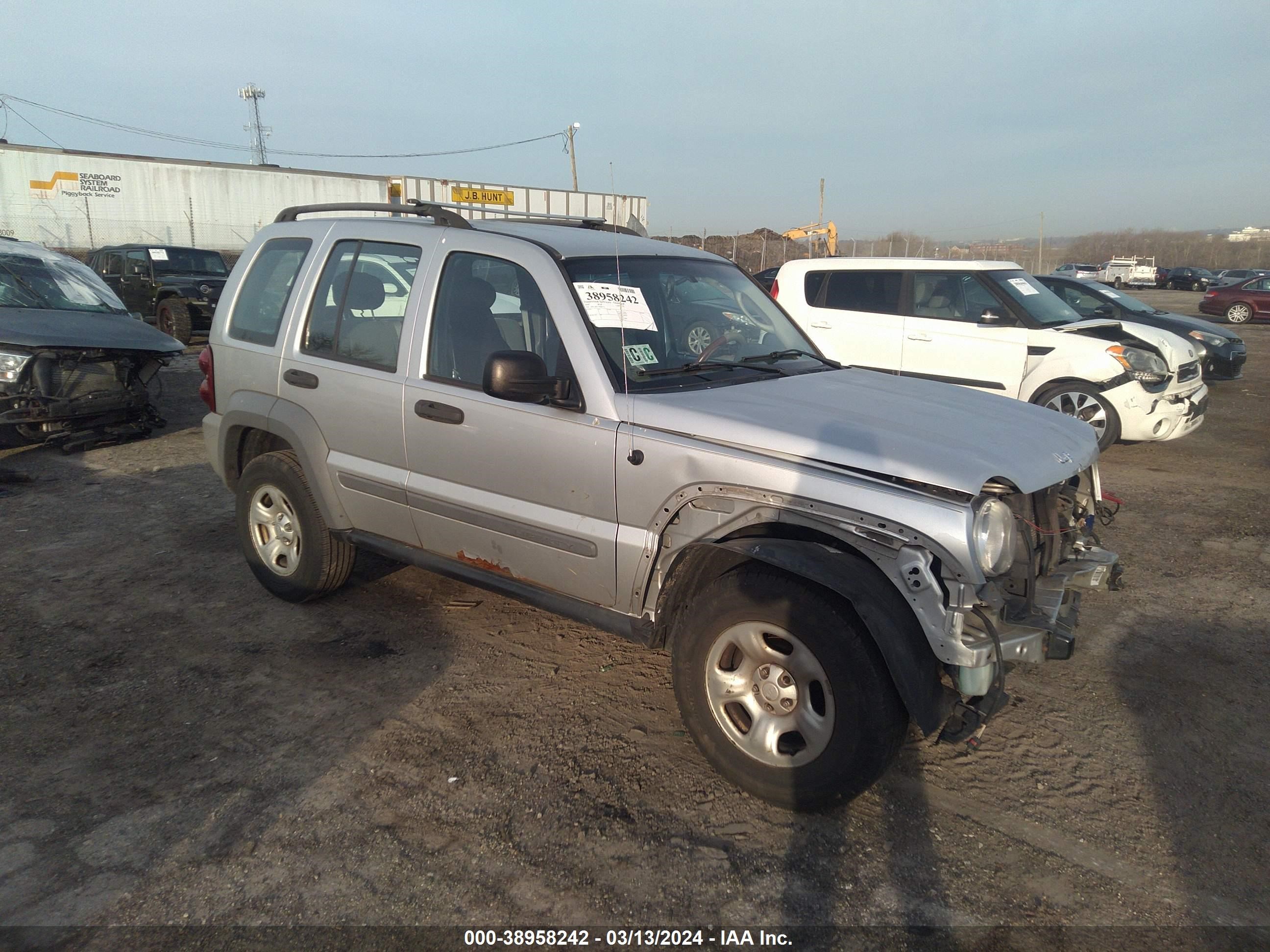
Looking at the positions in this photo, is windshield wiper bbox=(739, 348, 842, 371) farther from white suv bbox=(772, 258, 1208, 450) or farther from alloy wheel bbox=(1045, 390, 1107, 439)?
alloy wheel bbox=(1045, 390, 1107, 439)

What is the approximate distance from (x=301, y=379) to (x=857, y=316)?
6.16 metres

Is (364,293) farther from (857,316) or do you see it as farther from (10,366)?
(857,316)

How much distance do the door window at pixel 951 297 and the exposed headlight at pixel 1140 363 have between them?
1.15 m

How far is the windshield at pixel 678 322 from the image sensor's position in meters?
3.52

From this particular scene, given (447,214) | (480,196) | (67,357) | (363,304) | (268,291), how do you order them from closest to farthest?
1. (447,214)
2. (363,304)
3. (268,291)
4. (67,357)
5. (480,196)

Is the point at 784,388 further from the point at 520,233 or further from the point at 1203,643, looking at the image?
the point at 1203,643

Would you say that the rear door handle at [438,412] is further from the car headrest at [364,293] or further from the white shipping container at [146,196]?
the white shipping container at [146,196]

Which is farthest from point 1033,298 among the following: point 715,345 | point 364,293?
point 364,293

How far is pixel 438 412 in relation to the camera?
3807 millimetres

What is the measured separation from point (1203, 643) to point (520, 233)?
159 inches

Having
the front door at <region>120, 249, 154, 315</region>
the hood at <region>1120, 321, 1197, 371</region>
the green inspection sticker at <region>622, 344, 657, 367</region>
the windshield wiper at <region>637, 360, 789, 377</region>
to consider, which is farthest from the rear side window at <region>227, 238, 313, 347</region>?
the front door at <region>120, 249, 154, 315</region>

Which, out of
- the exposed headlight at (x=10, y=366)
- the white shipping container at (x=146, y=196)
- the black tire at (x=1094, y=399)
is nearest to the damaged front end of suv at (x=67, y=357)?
the exposed headlight at (x=10, y=366)

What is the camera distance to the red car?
2400cm

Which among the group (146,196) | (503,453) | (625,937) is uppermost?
(146,196)
